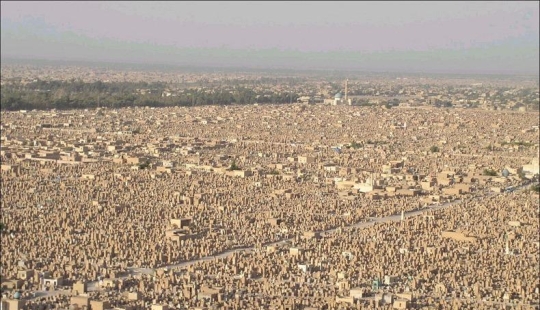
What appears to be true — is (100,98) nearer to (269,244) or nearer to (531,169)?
(531,169)

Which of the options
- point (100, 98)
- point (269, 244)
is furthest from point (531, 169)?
point (100, 98)

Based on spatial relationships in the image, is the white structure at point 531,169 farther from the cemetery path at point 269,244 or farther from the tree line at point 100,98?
the tree line at point 100,98

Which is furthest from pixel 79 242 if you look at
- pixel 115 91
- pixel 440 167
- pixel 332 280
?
pixel 115 91

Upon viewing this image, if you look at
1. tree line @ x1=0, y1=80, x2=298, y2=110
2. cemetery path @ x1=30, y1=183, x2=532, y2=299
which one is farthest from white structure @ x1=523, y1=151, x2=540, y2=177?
tree line @ x1=0, y1=80, x2=298, y2=110

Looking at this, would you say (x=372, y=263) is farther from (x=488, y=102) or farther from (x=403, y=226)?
(x=488, y=102)

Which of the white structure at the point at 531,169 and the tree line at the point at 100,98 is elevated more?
the white structure at the point at 531,169

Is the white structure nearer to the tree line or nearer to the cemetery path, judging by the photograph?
the cemetery path

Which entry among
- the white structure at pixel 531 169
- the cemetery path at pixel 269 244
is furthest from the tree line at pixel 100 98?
the cemetery path at pixel 269 244

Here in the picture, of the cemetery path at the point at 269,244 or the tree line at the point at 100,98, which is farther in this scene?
the tree line at the point at 100,98
